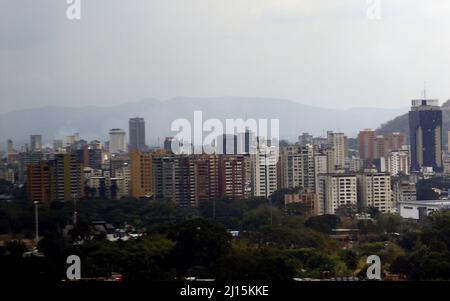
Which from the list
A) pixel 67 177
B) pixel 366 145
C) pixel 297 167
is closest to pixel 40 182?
pixel 67 177

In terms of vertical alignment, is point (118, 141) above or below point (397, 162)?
above

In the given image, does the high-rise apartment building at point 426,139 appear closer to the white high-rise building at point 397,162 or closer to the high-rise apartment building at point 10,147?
the white high-rise building at point 397,162

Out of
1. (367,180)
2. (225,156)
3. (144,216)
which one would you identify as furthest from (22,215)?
(367,180)

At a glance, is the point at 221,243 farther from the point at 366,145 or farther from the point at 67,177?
the point at 366,145

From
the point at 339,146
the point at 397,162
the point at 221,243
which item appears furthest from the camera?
the point at 397,162

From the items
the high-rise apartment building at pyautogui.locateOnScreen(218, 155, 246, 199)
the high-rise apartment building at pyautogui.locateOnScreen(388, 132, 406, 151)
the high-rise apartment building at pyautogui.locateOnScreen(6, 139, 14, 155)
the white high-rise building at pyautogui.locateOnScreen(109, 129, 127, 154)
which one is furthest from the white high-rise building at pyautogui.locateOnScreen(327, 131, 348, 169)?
the high-rise apartment building at pyautogui.locateOnScreen(6, 139, 14, 155)

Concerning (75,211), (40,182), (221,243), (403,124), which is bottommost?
(221,243)
